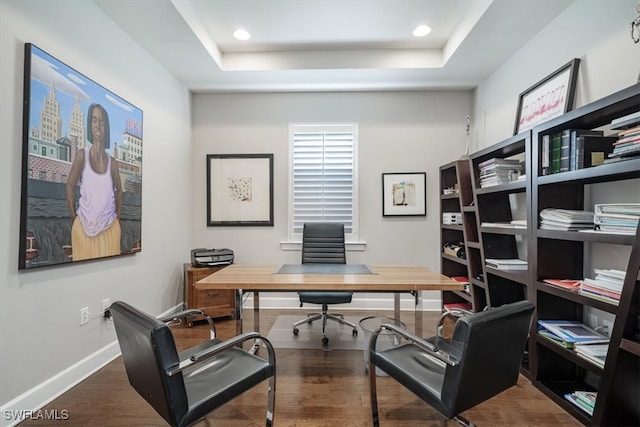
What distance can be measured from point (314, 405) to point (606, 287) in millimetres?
1819

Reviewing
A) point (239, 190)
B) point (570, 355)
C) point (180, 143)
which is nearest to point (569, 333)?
point (570, 355)

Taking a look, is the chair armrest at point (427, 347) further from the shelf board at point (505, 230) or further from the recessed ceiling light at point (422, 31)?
the recessed ceiling light at point (422, 31)

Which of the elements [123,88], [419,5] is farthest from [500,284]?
[123,88]

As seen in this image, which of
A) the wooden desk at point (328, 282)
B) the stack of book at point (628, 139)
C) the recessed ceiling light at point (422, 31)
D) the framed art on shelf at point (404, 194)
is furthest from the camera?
the framed art on shelf at point (404, 194)

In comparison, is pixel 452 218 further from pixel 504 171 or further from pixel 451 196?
pixel 504 171

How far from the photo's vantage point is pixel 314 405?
182cm

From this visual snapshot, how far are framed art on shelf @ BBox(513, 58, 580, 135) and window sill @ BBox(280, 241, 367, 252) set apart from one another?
204 centimetres

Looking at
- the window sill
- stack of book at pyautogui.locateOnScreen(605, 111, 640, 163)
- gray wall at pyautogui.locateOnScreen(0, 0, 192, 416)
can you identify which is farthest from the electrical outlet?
stack of book at pyautogui.locateOnScreen(605, 111, 640, 163)

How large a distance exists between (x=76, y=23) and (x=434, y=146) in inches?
143

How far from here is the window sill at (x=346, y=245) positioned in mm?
3701

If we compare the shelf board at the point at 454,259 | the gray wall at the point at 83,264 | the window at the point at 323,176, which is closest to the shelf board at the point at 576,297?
the shelf board at the point at 454,259

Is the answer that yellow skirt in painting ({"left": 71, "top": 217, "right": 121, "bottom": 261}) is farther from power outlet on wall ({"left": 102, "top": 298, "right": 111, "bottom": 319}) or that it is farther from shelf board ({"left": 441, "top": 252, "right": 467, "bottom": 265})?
shelf board ({"left": 441, "top": 252, "right": 467, "bottom": 265})

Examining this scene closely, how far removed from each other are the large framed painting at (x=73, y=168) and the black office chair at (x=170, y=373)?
40.1 inches

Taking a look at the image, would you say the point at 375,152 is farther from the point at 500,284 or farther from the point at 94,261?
the point at 94,261
